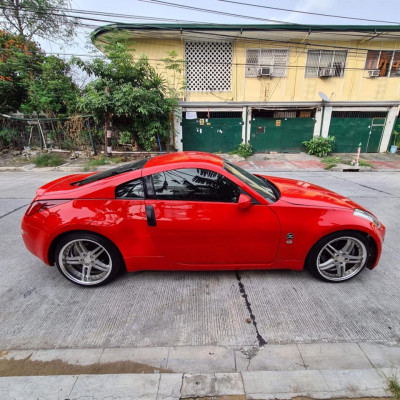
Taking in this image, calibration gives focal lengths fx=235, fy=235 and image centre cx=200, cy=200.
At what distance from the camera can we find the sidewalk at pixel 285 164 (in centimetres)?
1035

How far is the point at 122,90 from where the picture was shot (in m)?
10.6

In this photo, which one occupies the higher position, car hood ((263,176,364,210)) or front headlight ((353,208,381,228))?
car hood ((263,176,364,210))

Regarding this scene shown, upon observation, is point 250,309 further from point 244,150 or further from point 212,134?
point 212,134

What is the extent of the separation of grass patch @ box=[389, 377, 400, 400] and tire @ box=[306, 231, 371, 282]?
1.12 meters

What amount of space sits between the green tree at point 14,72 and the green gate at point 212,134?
8.38 metres

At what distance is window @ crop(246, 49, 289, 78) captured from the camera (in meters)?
13.4

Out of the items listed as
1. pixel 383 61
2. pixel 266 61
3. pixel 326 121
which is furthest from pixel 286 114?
pixel 383 61

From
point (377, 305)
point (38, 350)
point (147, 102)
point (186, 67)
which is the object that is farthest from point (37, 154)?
point (377, 305)

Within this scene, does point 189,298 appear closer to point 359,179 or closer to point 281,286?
point 281,286

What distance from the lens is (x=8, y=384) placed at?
1.59 metres

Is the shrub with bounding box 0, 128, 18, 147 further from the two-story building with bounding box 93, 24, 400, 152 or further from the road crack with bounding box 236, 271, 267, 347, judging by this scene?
the road crack with bounding box 236, 271, 267, 347

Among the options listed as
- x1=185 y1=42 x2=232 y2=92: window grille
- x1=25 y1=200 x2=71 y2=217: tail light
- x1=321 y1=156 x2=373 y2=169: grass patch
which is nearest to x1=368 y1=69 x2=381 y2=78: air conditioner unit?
x1=321 y1=156 x2=373 y2=169: grass patch

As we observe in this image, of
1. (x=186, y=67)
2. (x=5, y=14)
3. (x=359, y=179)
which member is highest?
(x=5, y=14)

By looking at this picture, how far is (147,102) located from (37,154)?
6.23 meters
